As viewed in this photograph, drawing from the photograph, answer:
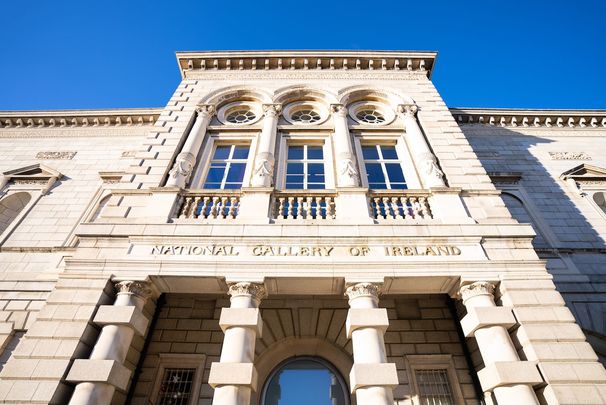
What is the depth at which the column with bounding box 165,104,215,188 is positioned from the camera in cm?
872

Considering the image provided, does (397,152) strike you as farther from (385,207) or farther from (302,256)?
(302,256)

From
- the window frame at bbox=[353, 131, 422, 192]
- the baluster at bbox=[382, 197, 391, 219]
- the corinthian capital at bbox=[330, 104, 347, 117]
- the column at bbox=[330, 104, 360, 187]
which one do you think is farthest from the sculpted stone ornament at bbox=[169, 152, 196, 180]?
the baluster at bbox=[382, 197, 391, 219]

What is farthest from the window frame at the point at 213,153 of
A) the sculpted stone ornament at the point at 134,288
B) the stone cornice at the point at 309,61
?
the stone cornice at the point at 309,61

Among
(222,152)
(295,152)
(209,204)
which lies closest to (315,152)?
(295,152)

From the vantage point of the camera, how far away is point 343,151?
954 centimetres

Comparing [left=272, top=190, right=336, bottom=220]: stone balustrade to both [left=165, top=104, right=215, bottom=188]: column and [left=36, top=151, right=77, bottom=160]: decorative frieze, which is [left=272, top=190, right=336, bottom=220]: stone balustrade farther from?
[left=36, top=151, right=77, bottom=160]: decorative frieze

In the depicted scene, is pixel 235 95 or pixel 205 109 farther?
pixel 235 95

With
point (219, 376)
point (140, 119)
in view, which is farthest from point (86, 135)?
point (219, 376)

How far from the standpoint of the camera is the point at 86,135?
14.2m

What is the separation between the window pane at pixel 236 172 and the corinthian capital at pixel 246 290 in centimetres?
397

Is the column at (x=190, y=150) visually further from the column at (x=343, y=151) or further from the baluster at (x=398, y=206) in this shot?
the baluster at (x=398, y=206)

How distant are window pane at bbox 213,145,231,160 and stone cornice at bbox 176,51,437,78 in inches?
177

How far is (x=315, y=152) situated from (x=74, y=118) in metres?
11.7

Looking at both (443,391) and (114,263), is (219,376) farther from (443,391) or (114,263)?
(443,391)
